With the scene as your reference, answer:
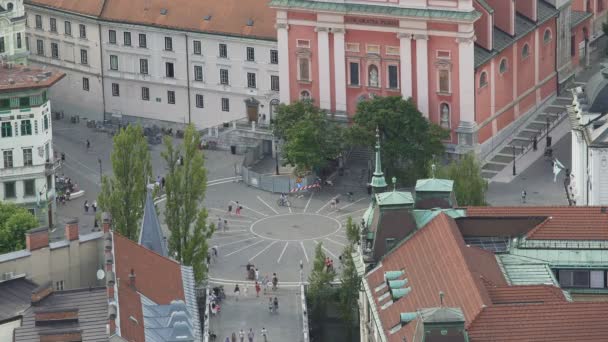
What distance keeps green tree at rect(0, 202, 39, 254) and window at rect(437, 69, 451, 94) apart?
40434 mm

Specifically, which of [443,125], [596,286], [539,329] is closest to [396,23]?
[443,125]

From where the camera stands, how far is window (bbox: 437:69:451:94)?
19775 cm

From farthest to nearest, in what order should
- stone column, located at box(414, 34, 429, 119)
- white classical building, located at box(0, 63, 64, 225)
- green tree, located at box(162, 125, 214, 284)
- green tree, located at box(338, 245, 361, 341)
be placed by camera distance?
1. stone column, located at box(414, 34, 429, 119)
2. white classical building, located at box(0, 63, 64, 225)
3. green tree, located at box(162, 125, 214, 284)
4. green tree, located at box(338, 245, 361, 341)

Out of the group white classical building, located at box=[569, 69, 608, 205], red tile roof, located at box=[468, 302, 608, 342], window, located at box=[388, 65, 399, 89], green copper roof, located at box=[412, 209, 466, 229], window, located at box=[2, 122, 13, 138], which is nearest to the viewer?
red tile roof, located at box=[468, 302, 608, 342]

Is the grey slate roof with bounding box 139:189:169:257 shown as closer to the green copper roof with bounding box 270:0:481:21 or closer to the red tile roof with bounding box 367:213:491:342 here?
the red tile roof with bounding box 367:213:491:342

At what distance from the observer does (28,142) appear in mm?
191125

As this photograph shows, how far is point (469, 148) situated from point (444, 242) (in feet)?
207

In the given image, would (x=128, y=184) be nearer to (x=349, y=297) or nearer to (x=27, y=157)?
(x=27, y=157)

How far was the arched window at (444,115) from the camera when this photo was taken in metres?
199

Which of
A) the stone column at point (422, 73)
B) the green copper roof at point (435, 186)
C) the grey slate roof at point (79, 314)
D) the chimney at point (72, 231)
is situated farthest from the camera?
the stone column at point (422, 73)

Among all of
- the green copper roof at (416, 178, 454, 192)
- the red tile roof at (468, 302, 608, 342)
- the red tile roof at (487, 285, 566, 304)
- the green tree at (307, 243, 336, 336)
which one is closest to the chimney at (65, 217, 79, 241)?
the green copper roof at (416, 178, 454, 192)

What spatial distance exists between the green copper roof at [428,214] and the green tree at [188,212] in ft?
78.7

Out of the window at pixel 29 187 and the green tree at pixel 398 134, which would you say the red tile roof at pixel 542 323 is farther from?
the window at pixel 29 187

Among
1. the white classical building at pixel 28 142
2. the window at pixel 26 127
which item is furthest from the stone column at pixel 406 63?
the window at pixel 26 127
